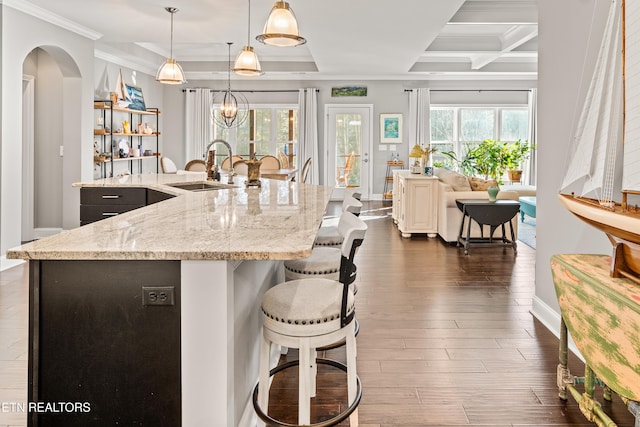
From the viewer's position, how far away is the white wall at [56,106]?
16.9 ft

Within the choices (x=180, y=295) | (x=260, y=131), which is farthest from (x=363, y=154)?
(x=180, y=295)

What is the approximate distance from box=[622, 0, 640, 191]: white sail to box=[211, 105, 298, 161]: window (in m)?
9.54

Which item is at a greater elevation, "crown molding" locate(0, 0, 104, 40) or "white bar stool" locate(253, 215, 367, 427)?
"crown molding" locate(0, 0, 104, 40)

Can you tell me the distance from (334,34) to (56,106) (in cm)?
386

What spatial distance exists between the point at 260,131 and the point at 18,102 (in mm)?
6344

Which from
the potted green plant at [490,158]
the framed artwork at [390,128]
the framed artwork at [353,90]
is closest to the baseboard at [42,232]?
the framed artwork at [353,90]

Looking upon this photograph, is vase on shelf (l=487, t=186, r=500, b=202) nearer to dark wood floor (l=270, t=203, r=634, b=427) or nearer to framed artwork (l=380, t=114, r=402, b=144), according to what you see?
dark wood floor (l=270, t=203, r=634, b=427)

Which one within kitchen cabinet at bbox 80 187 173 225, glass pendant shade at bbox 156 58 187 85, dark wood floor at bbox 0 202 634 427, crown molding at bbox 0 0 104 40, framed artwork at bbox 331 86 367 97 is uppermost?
framed artwork at bbox 331 86 367 97

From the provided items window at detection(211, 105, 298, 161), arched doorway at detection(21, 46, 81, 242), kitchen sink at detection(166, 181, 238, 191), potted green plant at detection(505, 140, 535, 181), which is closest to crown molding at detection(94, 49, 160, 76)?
arched doorway at detection(21, 46, 81, 242)

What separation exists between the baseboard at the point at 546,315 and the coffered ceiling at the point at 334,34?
3.20 m

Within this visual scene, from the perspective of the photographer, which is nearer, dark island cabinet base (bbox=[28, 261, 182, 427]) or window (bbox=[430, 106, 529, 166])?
dark island cabinet base (bbox=[28, 261, 182, 427])

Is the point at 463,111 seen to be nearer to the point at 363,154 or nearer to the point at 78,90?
the point at 363,154

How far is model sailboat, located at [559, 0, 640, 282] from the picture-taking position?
1.87 m

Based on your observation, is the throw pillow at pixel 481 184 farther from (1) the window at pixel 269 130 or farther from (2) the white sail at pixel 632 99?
(1) the window at pixel 269 130
